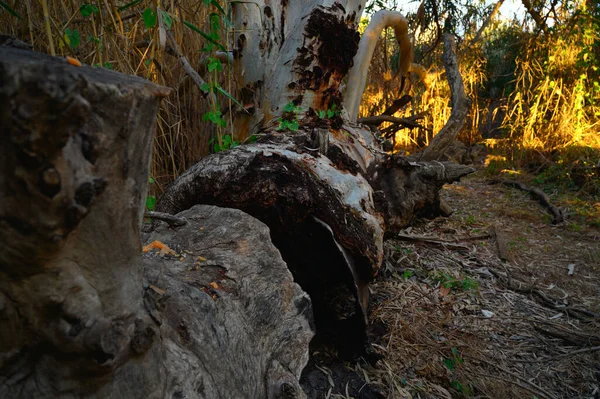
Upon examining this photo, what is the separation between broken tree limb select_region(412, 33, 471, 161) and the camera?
525 cm

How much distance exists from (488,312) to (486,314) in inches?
1.6

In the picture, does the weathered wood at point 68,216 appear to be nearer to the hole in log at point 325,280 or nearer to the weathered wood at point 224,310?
the weathered wood at point 224,310

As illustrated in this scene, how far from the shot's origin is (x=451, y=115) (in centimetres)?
526

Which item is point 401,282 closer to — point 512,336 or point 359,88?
point 512,336

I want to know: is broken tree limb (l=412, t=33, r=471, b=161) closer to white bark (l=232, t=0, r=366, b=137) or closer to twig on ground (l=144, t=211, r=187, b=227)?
white bark (l=232, t=0, r=366, b=137)

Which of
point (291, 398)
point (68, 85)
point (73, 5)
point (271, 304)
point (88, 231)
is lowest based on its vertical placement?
point (291, 398)

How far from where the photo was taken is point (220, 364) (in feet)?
3.52

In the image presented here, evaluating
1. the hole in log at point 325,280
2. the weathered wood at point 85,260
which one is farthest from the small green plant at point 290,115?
the weathered wood at point 85,260

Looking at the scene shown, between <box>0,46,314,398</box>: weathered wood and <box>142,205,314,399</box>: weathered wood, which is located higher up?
<box>0,46,314,398</box>: weathered wood

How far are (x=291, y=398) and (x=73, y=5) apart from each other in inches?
74.0

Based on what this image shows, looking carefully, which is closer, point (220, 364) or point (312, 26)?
point (220, 364)

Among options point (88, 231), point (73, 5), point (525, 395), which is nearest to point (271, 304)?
point (88, 231)

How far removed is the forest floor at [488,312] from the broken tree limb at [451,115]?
1.25 metres

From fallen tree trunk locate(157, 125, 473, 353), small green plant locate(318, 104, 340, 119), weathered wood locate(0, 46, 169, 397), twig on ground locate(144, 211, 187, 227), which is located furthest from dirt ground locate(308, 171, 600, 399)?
weathered wood locate(0, 46, 169, 397)
